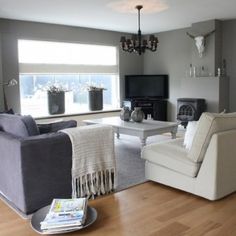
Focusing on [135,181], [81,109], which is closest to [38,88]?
[81,109]

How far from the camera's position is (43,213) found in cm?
260

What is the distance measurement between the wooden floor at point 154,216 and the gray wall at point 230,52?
Result: 415cm

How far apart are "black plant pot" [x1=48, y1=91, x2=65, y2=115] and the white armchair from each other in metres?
4.25

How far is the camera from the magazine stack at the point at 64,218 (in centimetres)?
240

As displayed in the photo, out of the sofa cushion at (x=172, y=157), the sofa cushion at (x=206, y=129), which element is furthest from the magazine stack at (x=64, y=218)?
the sofa cushion at (x=206, y=129)

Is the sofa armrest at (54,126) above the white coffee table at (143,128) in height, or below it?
above

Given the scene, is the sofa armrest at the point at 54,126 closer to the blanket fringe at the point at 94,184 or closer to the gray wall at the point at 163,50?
the blanket fringe at the point at 94,184

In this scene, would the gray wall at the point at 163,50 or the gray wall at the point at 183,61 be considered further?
the gray wall at the point at 183,61

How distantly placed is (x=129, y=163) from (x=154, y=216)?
5.51ft

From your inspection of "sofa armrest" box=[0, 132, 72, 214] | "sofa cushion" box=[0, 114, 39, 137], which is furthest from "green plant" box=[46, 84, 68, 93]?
"sofa armrest" box=[0, 132, 72, 214]

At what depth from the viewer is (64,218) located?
247cm

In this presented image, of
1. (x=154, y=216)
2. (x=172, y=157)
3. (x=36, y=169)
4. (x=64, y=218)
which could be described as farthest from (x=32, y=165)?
(x=172, y=157)

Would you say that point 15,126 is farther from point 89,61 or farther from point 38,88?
point 89,61

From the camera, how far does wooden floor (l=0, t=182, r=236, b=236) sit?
2.54 m
